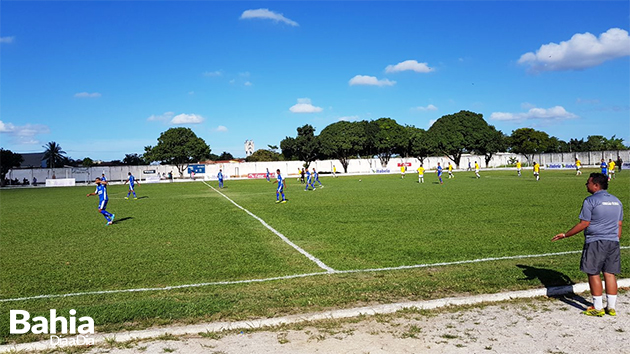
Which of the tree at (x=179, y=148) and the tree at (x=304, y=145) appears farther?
the tree at (x=304, y=145)

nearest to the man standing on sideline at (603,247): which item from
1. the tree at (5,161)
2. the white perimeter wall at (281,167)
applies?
the white perimeter wall at (281,167)

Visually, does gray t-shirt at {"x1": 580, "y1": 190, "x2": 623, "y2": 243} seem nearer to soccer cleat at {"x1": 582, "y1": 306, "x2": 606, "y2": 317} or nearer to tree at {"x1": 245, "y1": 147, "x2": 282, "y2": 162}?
soccer cleat at {"x1": 582, "y1": 306, "x2": 606, "y2": 317}

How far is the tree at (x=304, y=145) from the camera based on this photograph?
96.2 meters

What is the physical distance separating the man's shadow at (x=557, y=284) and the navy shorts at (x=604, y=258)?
61 cm

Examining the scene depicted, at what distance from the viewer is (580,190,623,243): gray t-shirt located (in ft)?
18.4

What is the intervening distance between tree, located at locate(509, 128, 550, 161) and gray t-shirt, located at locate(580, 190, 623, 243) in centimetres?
10448

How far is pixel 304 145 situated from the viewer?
98.2 meters

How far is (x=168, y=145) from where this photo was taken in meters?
85.5

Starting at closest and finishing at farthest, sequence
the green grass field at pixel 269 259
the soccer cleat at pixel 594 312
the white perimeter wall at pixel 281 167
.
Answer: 1. the soccer cleat at pixel 594 312
2. the green grass field at pixel 269 259
3. the white perimeter wall at pixel 281 167

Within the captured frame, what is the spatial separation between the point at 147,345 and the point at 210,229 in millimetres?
9717

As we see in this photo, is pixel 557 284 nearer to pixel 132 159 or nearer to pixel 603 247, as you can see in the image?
pixel 603 247

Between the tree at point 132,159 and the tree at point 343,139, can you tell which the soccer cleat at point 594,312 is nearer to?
the tree at point 343,139

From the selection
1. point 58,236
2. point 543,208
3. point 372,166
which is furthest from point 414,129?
point 58,236

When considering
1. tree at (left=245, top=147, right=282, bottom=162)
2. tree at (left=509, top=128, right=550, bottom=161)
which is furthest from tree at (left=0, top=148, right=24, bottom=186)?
tree at (left=509, top=128, right=550, bottom=161)
